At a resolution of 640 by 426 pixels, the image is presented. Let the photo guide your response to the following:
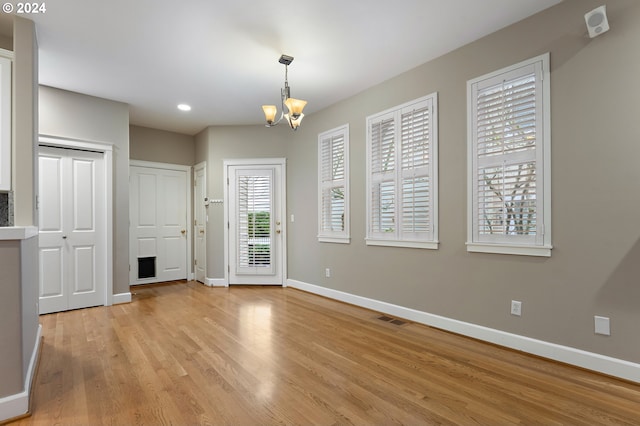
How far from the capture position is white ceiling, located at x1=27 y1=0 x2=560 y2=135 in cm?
274

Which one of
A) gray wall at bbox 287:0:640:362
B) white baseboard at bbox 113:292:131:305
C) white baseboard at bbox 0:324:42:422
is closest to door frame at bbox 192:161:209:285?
white baseboard at bbox 113:292:131:305

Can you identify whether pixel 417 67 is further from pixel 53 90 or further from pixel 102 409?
pixel 53 90

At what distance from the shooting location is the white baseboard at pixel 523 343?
2406 millimetres

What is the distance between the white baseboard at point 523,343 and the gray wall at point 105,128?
3494 mm

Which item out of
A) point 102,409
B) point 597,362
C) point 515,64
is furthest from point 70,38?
point 597,362

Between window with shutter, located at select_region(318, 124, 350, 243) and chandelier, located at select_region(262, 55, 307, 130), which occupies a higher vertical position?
chandelier, located at select_region(262, 55, 307, 130)

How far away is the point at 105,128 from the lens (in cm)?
466

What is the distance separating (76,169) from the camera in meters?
4.45

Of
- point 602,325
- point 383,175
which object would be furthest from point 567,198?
point 383,175

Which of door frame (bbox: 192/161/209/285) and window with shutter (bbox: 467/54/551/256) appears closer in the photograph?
window with shutter (bbox: 467/54/551/256)

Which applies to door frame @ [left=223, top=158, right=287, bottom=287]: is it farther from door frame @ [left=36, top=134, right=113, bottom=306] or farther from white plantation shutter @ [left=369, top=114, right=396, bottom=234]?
white plantation shutter @ [left=369, top=114, right=396, bottom=234]

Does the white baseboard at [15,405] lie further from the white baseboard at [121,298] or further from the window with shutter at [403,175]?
the window with shutter at [403,175]

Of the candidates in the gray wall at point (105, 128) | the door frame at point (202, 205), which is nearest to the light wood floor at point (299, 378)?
the gray wall at point (105, 128)

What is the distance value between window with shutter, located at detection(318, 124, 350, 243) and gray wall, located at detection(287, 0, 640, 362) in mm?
1241
